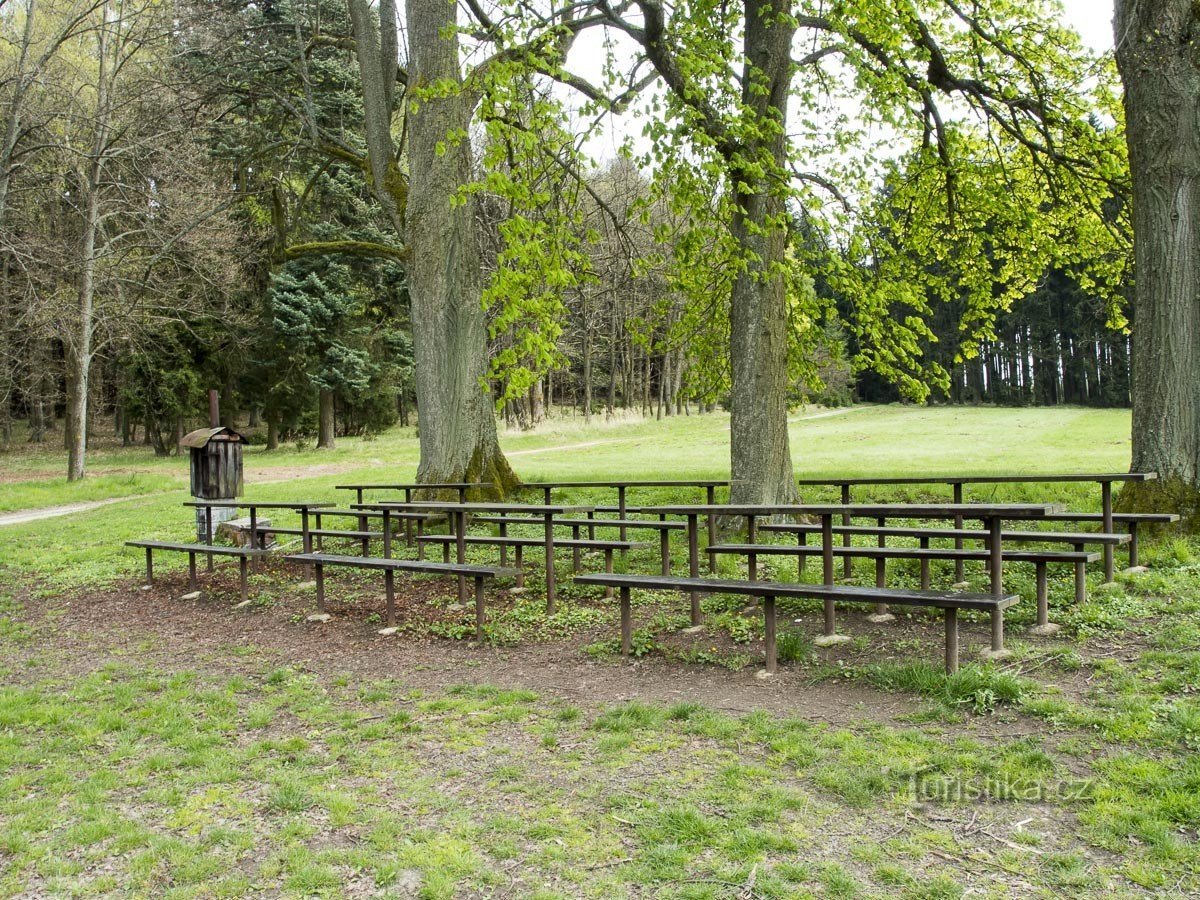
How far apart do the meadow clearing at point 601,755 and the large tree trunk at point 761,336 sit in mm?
2338

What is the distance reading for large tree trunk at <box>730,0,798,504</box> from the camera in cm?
890

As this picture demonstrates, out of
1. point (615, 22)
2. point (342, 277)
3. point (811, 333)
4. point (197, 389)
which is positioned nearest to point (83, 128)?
point (342, 277)

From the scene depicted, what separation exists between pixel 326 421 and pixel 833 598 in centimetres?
2686

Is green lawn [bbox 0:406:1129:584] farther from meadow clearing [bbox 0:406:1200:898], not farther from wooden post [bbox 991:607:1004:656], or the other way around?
wooden post [bbox 991:607:1004:656]

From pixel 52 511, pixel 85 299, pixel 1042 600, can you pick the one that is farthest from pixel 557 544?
pixel 85 299

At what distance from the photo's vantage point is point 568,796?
12.0 ft

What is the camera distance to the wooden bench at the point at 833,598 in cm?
461

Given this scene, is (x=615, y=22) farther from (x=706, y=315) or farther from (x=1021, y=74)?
(x=1021, y=74)

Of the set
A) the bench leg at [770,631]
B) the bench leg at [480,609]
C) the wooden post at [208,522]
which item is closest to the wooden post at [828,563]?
the bench leg at [770,631]

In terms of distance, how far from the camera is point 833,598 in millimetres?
5109

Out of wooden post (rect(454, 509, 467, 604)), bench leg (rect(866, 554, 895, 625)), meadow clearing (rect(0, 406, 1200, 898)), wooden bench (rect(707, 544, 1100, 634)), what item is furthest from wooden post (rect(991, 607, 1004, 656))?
wooden post (rect(454, 509, 467, 604))

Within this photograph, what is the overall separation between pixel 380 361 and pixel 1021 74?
24152 millimetres

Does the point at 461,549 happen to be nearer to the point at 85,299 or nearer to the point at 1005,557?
the point at 1005,557

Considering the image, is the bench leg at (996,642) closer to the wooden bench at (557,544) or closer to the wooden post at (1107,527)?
the wooden post at (1107,527)
